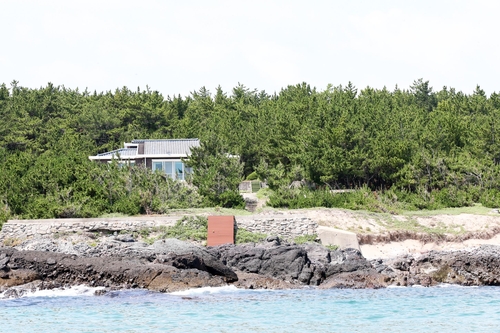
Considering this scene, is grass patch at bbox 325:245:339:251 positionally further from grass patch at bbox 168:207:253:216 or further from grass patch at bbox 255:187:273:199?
grass patch at bbox 255:187:273:199

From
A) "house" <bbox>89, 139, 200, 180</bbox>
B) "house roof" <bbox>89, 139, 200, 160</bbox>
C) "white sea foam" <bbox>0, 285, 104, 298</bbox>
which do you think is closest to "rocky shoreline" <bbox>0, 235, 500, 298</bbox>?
"white sea foam" <bbox>0, 285, 104, 298</bbox>

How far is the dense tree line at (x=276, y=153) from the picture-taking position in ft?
127

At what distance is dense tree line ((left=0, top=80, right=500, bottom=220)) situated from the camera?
127 ft

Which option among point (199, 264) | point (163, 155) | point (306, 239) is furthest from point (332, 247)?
point (163, 155)

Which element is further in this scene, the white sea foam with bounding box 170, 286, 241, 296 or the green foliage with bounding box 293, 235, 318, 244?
the green foliage with bounding box 293, 235, 318, 244

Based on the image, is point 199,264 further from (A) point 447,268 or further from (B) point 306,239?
(A) point 447,268

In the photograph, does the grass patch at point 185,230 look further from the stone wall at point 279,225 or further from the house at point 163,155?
the house at point 163,155

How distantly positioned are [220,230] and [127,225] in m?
3.98

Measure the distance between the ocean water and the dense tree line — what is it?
1204cm

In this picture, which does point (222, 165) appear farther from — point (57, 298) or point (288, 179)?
point (57, 298)

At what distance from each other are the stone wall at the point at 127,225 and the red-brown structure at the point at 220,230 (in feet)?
2.59

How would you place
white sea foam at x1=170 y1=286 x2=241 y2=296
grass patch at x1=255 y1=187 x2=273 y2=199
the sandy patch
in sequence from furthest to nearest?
grass patch at x1=255 y1=187 x2=273 y2=199, the sandy patch, white sea foam at x1=170 y1=286 x2=241 y2=296

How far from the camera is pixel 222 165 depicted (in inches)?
1657

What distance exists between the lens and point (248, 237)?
35.1 m
